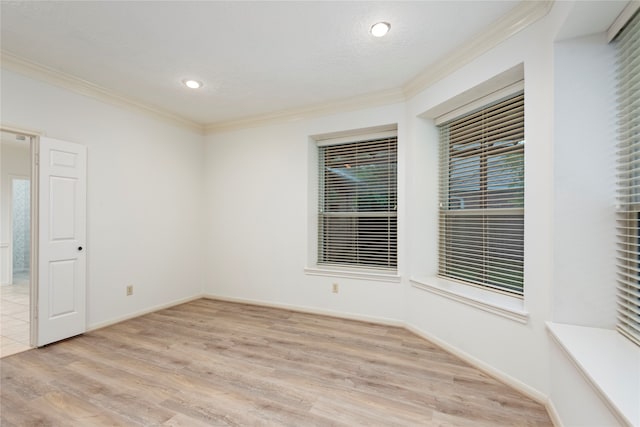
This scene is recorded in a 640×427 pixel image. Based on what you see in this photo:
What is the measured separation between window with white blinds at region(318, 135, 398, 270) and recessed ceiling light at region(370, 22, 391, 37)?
1.42 m

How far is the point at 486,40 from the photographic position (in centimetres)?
227

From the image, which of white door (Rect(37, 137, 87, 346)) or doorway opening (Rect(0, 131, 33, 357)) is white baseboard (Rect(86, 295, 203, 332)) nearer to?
white door (Rect(37, 137, 87, 346))

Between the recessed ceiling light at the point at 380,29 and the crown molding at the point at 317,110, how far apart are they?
1.05m

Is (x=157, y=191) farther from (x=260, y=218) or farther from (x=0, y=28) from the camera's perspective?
(x=0, y=28)

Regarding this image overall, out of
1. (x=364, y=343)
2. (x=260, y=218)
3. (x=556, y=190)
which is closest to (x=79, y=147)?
(x=260, y=218)

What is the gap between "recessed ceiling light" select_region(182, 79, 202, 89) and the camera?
3.08 m

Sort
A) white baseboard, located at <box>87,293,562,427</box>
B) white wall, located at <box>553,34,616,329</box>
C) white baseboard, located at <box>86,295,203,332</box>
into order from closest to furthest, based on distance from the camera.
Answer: white wall, located at <box>553,34,616,329</box> < white baseboard, located at <box>87,293,562,427</box> < white baseboard, located at <box>86,295,203,332</box>

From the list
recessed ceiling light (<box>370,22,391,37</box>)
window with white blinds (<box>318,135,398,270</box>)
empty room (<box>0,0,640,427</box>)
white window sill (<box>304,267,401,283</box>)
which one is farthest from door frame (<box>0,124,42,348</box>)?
recessed ceiling light (<box>370,22,391,37</box>)

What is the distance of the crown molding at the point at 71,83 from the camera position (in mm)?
2617

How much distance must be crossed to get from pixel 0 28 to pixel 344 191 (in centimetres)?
345

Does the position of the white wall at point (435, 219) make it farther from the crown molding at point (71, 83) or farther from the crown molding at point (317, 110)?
the crown molding at point (71, 83)

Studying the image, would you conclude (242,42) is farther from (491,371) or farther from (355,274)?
(491,371)

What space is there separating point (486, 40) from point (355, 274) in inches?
104

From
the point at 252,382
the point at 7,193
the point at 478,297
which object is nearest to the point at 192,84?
the point at 252,382
